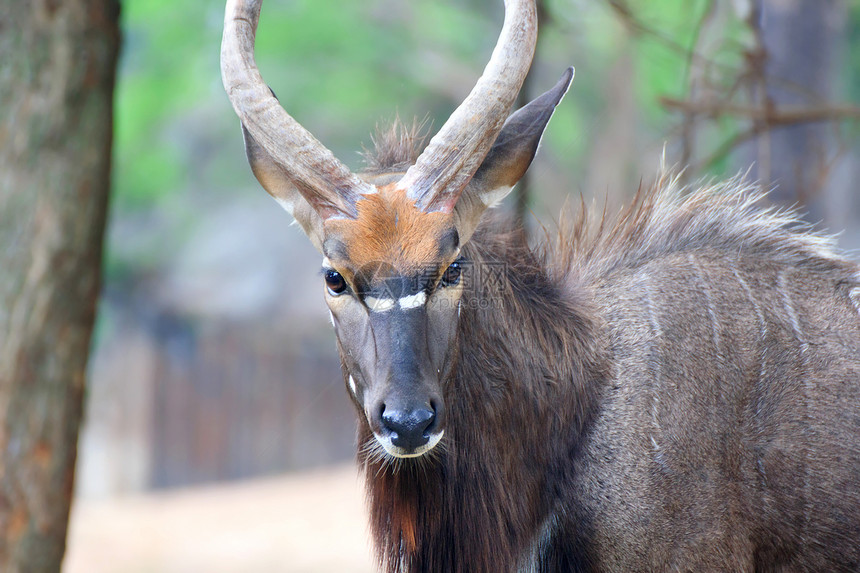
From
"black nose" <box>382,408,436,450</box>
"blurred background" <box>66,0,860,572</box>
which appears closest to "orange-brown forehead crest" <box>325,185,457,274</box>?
"black nose" <box>382,408,436,450</box>

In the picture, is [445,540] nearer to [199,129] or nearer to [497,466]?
[497,466]

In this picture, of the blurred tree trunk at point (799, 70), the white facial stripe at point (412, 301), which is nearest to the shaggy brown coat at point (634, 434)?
the white facial stripe at point (412, 301)

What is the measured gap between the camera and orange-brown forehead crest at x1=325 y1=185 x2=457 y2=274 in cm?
416

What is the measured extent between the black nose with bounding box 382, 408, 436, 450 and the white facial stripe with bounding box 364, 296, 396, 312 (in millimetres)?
474

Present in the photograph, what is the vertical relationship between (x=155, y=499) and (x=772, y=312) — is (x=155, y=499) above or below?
below

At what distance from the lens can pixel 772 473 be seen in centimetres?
482

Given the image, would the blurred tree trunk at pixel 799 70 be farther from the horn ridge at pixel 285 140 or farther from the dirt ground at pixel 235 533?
the dirt ground at pixel 235 533

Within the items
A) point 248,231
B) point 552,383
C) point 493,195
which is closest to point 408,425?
point 552,383

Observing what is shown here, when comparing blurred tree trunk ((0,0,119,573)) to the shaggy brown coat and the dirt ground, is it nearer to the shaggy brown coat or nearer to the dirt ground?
the shaggy brown coat

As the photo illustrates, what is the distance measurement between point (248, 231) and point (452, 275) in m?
17.0

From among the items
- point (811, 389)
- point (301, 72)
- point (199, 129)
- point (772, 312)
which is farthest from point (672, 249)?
point (199, 129)

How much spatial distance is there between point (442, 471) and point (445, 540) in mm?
385

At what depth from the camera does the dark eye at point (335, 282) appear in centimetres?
434

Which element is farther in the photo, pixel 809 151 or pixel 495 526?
pixel 809 151
